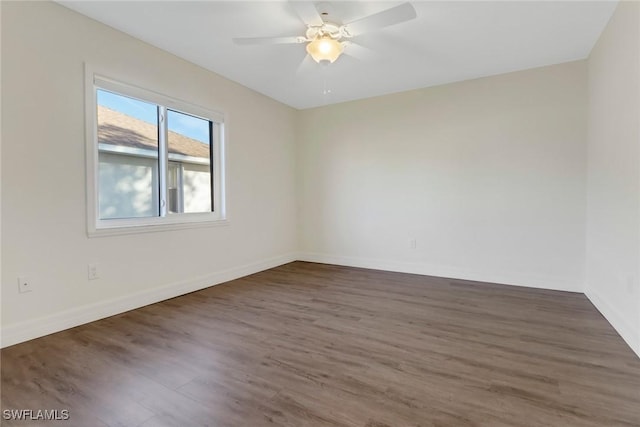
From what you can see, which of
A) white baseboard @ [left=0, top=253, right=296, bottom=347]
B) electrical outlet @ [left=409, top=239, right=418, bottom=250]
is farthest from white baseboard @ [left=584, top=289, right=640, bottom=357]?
white baseboard @ [left=0, top=253, right=296, bottom=347]

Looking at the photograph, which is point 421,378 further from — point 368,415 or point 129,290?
point 129,290

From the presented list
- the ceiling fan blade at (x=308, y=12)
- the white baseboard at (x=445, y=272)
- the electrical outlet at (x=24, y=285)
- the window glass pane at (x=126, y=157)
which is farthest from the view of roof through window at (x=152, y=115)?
the white baseboard at (x=445, y=272)

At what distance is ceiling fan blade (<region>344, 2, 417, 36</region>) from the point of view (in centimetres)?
187

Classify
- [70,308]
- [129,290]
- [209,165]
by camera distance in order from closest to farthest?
[70,308], [129,290], [209,165]

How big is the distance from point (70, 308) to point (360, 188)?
3.50m

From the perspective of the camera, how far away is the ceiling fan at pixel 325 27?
2.01 metres

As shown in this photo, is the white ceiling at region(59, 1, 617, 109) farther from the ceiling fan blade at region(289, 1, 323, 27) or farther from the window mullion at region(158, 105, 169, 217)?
the window mullion at region(158, 105, 169, 217)

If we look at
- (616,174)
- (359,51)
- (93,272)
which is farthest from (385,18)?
(93,272)

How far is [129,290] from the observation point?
9.06 feet

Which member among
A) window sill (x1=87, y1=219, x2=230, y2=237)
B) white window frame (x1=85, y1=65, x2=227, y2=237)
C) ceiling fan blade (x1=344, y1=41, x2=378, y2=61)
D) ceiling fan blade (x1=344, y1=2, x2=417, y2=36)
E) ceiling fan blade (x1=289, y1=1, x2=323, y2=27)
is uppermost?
ceiling fan blade (x1=344, y1=41, x2=378, y2=61)

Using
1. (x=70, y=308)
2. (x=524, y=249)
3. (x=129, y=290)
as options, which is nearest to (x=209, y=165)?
(x=129, y=290)

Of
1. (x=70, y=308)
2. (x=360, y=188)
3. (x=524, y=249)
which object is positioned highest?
(x=360, y=188)

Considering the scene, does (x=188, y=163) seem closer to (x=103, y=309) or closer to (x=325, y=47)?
(x=103, y=309)

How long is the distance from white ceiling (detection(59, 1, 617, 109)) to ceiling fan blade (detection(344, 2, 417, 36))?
0.24 meters
